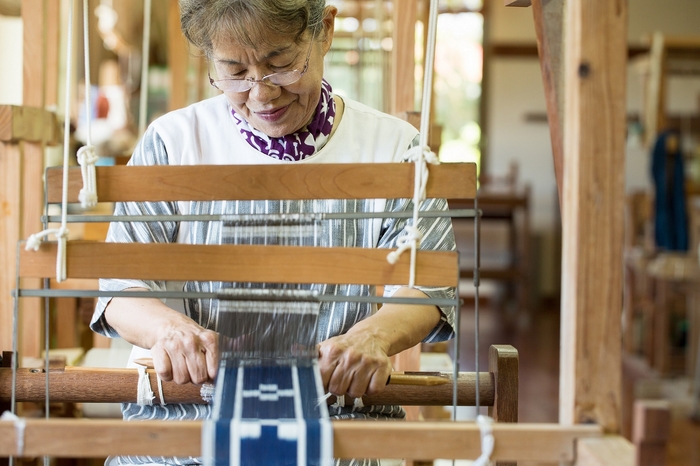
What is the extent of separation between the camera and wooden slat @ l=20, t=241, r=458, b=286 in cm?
97

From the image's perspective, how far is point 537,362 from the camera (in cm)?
512

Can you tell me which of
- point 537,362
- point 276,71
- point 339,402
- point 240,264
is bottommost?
point 537,362

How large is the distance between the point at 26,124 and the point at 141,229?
0.54 m

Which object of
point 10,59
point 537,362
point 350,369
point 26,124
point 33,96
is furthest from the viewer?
point 537,362

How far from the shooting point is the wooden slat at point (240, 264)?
38.1 inches

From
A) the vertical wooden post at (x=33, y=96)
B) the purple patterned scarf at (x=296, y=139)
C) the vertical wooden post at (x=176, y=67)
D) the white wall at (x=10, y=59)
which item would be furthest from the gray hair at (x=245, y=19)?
the vertical wooden post at (x=176, y=67)

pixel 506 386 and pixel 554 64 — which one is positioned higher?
pixel 554 64

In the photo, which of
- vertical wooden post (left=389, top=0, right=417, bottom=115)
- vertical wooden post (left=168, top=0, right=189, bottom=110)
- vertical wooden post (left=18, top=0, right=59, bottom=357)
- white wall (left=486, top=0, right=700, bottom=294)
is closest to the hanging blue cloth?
white wall (left=486, top=0, right=700, bottom=294)

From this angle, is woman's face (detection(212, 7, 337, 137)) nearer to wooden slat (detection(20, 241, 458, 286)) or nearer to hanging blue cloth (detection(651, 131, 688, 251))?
wooden slat (detection(20, 241, 458, 286))

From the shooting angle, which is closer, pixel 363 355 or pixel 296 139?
pixel 363 355

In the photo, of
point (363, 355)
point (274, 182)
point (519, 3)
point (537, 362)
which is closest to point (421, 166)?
point (274, 182)

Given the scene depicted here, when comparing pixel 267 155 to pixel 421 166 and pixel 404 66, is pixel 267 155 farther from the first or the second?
pixel 404 66

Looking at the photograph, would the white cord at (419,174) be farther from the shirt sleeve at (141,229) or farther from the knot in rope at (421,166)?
the shirt sleeve at (141,229)

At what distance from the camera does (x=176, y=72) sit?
3580 millimetres
